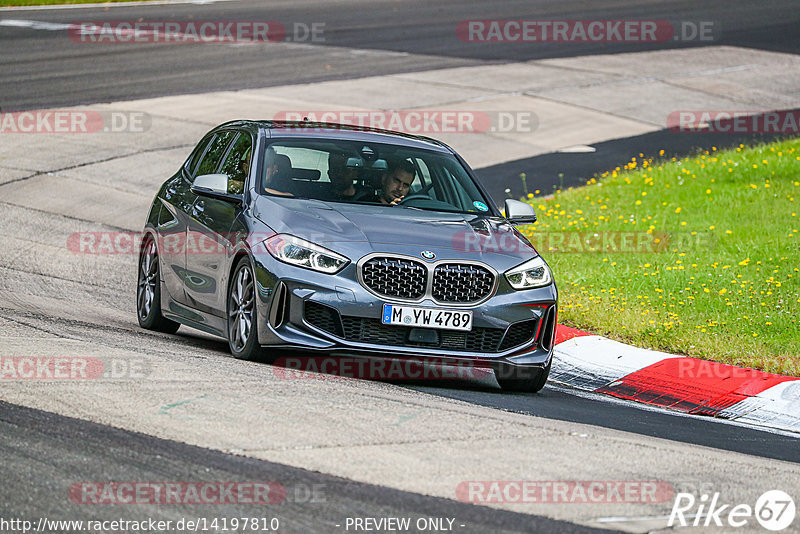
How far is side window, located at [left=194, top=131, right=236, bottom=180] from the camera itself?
10.1 metres

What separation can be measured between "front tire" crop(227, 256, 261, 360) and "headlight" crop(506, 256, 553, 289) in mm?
1659

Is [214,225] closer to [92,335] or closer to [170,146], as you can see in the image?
[92,335]

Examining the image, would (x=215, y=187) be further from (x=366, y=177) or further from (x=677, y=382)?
(x=677, y=382)

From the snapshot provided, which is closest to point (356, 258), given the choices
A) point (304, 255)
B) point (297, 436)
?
point (304, 255)

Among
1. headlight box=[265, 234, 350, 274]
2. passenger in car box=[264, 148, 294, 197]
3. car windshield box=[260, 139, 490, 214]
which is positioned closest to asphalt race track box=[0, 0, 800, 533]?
headlight box=[265, 234, 350, 274]

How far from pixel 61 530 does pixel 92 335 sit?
4071mm

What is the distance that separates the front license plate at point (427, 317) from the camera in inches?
315

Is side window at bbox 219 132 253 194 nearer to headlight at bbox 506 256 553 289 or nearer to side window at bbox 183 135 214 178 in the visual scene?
Result: side window at bbox 183 135 214 178

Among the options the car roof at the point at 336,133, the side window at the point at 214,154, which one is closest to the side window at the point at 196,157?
the side window at the point at 214,154

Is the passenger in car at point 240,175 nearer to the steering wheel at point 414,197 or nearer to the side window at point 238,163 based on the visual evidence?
the side window at point 238,163

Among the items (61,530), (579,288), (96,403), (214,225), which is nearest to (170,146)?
(579,288)

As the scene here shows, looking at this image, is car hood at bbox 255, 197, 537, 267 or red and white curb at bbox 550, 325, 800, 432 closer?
car hood at bbox 255, 197, 537, 267

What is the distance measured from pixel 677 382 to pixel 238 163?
3.57m

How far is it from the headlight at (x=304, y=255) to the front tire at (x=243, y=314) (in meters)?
0.25
